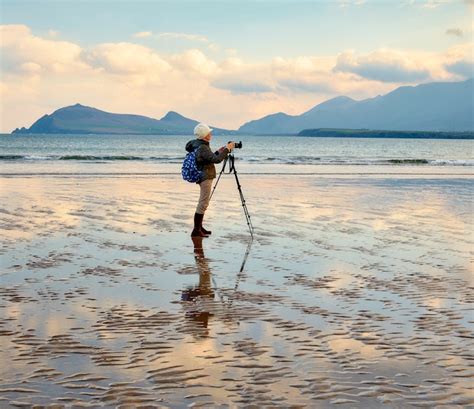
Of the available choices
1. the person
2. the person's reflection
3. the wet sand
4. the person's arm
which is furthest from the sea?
the person's reflection

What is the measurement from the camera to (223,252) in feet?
37.0

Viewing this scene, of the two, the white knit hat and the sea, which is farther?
the sea

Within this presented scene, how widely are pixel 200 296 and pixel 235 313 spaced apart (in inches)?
36.4

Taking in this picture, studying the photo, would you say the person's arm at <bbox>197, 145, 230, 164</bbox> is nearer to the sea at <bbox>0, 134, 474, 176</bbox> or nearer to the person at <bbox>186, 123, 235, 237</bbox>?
the person at <bbox>186, 123, 235, 237</bbox>

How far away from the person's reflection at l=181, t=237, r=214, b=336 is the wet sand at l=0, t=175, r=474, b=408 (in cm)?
3

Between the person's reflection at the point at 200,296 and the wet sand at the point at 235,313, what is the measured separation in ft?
0.10

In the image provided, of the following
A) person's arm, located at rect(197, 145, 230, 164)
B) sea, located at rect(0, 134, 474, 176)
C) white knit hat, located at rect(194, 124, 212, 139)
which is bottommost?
sea, located at rect(0, 134, 474, 176)

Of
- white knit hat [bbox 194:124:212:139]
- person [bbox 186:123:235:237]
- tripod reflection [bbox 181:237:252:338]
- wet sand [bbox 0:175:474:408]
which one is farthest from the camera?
white knit hat [bbox 194:124:212:139]

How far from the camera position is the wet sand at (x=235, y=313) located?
491 cm

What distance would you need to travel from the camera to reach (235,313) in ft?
23.3

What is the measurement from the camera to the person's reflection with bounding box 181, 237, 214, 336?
669 cm

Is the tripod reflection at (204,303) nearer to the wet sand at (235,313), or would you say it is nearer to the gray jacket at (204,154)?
the wet sand at (235,313)

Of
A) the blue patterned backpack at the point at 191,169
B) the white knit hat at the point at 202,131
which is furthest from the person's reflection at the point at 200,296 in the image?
the white knit hat at the point at 202,131

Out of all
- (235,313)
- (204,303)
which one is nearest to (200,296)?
(204,303)
